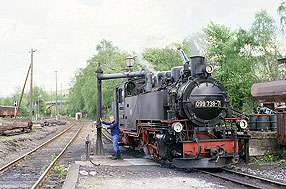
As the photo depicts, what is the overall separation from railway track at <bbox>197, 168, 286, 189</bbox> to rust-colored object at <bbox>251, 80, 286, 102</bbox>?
8.21 meters

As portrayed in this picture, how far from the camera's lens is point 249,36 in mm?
23438

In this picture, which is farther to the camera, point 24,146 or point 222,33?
point 222,33

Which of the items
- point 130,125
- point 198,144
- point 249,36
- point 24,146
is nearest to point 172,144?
point 198,144

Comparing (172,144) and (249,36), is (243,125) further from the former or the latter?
(249,36)

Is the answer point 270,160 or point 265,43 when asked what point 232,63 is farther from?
point 270,160

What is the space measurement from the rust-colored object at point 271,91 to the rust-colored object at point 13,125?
49.3 feet

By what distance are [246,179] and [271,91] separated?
9862 mm

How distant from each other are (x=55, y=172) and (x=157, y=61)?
27.1 m

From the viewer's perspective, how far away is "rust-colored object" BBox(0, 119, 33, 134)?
18.3 meters

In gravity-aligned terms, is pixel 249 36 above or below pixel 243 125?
above

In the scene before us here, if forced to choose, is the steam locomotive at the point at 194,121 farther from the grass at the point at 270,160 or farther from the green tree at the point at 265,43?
the green tree at the point at 265,43

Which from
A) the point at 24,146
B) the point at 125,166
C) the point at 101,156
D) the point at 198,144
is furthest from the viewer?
the point at 24,146

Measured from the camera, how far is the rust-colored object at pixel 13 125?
18328 millimetres

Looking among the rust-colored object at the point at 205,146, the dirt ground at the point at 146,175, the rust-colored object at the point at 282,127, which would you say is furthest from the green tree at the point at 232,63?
the rust-colored object at the point at 205,146
